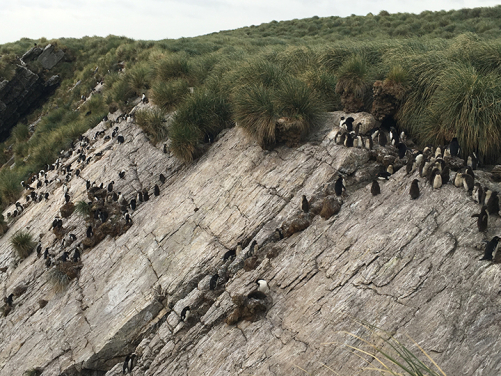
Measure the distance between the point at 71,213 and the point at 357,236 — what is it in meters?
10.2

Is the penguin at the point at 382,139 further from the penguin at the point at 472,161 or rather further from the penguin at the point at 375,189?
the penguin at the point at 472,161

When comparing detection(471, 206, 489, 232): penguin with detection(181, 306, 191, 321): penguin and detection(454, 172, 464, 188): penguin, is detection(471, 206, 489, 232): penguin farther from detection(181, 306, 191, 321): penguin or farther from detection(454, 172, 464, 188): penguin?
detection(181, 306, 191, 321): penguin

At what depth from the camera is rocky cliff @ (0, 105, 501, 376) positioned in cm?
538

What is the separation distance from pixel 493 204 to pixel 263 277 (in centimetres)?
420

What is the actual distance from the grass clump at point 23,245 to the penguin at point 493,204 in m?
13.5

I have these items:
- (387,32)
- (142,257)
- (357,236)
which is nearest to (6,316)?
(142,257)

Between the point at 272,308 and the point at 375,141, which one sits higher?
the point at 375,141

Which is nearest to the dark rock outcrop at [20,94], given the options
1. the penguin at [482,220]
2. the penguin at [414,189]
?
the penguin at [414,189]

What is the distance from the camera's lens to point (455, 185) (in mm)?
6520

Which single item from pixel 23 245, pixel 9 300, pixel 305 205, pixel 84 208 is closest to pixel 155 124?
pixel 84 208

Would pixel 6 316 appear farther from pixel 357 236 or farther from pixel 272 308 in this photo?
pixel 357 236

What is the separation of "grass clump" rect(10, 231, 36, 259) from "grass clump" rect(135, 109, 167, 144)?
5.53 metres

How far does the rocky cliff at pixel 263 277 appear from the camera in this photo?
5375 millimetres

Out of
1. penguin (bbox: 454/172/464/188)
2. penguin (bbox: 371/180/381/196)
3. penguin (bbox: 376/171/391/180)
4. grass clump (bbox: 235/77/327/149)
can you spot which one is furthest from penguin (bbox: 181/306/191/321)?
penguin (bbox: 454/172/464/188)
